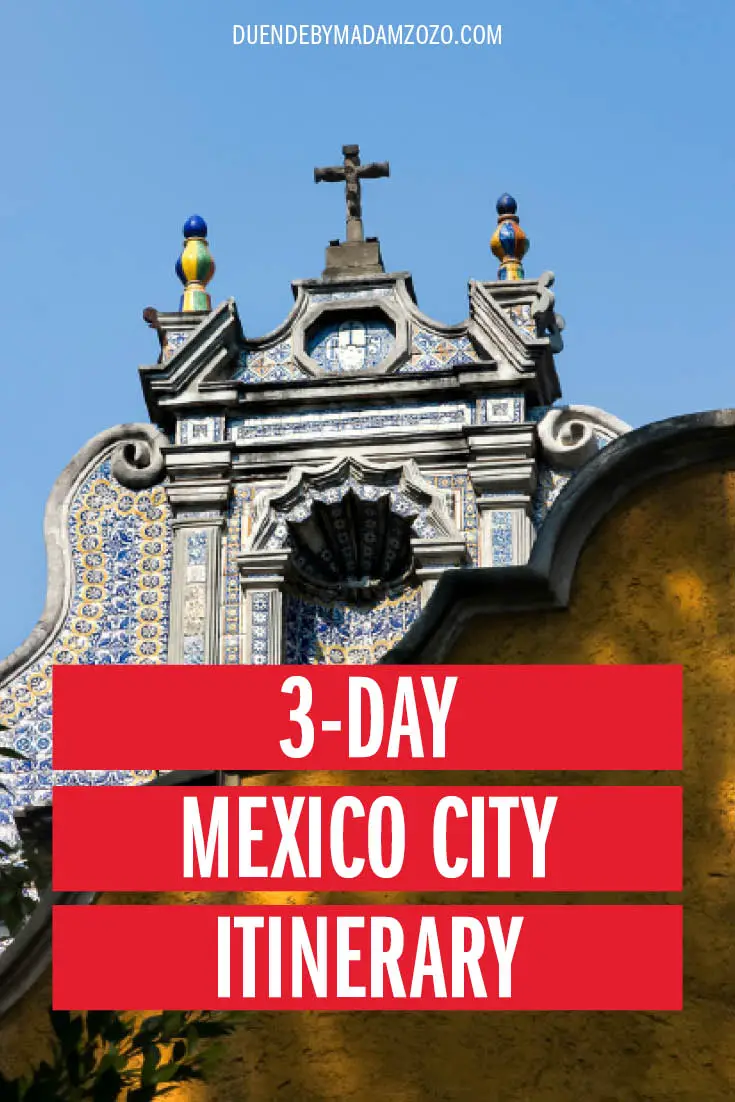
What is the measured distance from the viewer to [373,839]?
771cm

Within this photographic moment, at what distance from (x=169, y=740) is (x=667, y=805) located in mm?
1851

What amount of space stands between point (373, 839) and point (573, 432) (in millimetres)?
8507

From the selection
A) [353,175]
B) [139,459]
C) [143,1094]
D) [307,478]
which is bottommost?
[143,1094]

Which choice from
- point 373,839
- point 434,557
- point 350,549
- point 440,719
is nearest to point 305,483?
point 350,549

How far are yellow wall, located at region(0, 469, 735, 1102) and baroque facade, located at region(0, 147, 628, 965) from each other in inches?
281

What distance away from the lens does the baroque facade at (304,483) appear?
50.8 feet

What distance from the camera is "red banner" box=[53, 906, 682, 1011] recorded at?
7.45 metres

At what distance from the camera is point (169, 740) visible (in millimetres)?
8305

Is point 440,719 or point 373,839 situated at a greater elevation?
point 440,719

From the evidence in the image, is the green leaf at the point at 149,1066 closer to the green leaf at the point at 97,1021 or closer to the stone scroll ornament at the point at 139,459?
the green leaf at the point at 97,1021

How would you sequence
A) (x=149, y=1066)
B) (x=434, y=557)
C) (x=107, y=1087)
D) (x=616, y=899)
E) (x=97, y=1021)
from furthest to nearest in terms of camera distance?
(x=434, y=557), (x=616, y=899), (x=97, y=1021), (x=149, y=1066), (x=107, y=1087)

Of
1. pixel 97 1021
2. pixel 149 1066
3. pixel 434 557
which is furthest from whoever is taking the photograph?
pixel 434 557

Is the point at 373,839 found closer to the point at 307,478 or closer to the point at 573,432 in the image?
the point at 307,478

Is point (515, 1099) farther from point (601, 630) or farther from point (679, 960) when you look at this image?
point (601, 630)
